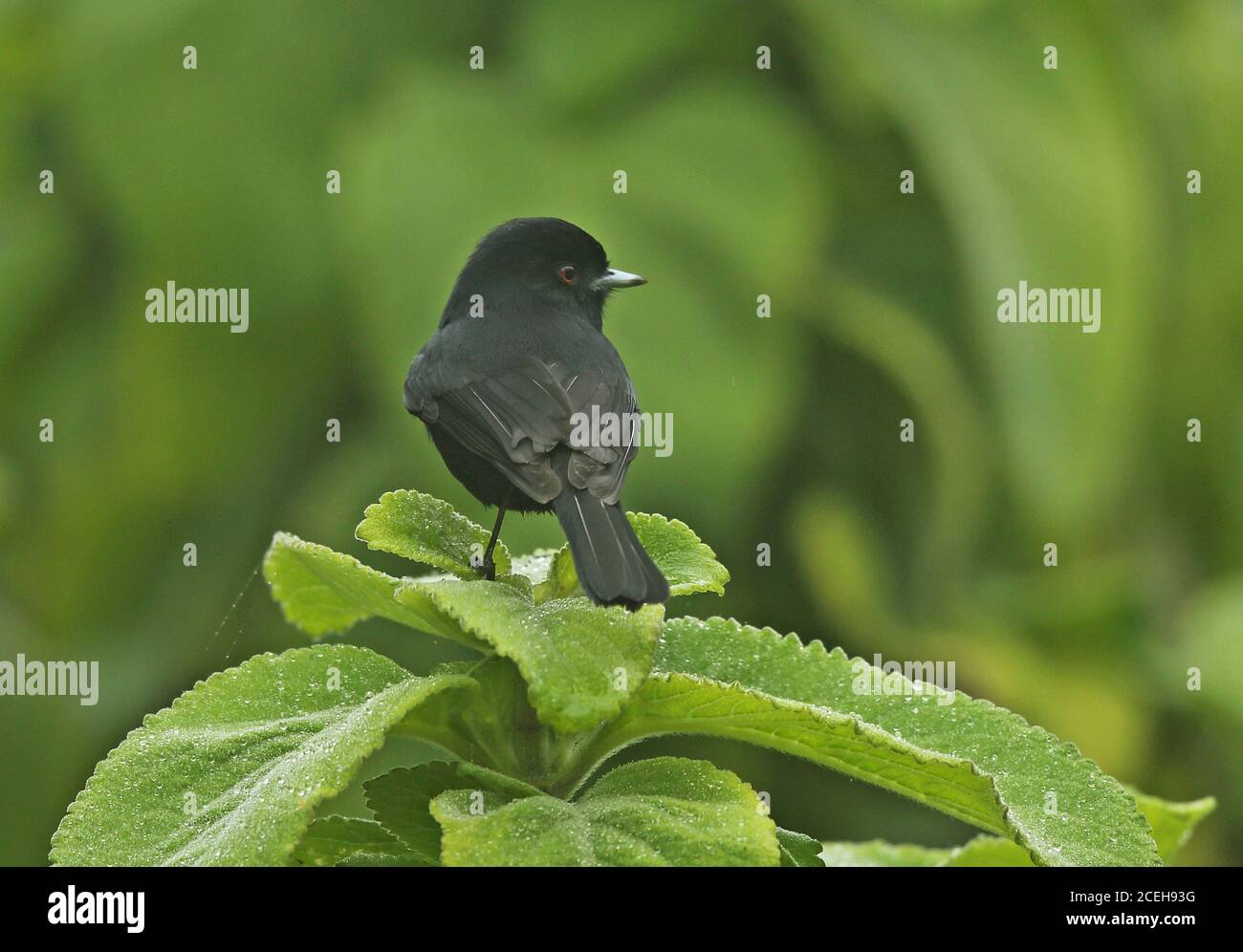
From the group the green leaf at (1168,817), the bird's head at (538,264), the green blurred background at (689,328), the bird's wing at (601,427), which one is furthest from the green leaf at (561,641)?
the green blurred background at (689,328)

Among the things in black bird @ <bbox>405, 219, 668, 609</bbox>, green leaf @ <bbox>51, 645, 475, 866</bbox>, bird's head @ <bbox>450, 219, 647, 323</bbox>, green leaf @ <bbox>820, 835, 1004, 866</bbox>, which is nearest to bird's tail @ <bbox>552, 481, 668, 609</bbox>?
black bird @ <bbox>405, 219, 668, 609</bbox>

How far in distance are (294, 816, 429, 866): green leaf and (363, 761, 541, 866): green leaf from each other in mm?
19

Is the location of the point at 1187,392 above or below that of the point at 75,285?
below

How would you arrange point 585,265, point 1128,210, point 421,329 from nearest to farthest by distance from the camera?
1. point 585,265
2. point 421,329
3. point 1128,210

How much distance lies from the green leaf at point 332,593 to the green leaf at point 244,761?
4 centimetres

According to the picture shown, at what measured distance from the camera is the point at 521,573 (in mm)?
1199

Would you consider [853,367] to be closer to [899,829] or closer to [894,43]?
[894,43]

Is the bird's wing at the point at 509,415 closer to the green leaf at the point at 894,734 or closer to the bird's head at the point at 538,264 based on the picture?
the bird's head at the point at 538,264

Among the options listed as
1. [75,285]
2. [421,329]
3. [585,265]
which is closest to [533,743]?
[585,265]

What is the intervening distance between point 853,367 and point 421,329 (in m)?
0.85

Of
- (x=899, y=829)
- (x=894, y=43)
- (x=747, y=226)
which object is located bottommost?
(x=899, y=829)

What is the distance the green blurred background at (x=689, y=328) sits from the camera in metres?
2.84

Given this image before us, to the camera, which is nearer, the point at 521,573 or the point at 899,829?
the point at 521,573

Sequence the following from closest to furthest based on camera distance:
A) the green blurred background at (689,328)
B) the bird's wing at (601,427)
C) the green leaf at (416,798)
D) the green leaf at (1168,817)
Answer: the green leaf at (416,798) < the green leaf at (1168,817) < the bird's wing at (601,427) < the green blurred background at (689,328)
